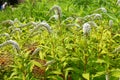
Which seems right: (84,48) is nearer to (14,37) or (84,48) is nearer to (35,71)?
(35,71)

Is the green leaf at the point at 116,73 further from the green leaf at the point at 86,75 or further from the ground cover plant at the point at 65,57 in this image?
the green leaf at the point at 86,75

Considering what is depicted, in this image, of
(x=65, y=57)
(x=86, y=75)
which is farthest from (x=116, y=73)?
(x=65, y=57)

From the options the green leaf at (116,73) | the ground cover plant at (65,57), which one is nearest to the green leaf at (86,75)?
the ground cover plant at (65,57)

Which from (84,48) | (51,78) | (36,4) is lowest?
(51,78)

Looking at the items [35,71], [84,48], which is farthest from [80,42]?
[35,71]

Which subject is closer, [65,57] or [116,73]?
[116,73]

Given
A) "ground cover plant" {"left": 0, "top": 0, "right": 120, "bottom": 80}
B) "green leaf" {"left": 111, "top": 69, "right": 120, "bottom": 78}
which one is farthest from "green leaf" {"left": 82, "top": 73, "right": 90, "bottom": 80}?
"green leaf" {"left": 111, "top": 69, "right": 120, "bottom": 78}

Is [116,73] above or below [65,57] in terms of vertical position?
below

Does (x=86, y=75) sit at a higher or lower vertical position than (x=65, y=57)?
lower

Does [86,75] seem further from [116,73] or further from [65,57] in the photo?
[65,57]

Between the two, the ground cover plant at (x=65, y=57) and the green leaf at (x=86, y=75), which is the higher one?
the ground cover plant at (x=65, y=57)

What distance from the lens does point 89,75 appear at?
3637mm

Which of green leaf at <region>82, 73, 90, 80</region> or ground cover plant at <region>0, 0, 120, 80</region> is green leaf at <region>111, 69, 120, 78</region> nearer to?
ground cover plant at <region>0, 0, 120, 80</region>

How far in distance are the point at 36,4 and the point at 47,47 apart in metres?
5.38
